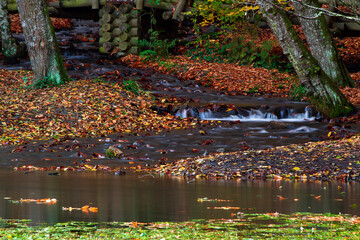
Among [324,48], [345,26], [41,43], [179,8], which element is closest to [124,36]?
[179,8]

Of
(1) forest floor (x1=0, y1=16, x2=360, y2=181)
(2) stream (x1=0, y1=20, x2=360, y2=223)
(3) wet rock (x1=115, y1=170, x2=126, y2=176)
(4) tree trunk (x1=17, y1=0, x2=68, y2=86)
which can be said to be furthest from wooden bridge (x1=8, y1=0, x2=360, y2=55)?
(3) wet rock (x1=115, y1=170, x2=126, y2=176)

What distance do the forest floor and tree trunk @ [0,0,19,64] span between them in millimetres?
2011

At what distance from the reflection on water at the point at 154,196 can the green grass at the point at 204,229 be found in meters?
0.25

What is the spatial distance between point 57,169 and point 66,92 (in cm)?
638

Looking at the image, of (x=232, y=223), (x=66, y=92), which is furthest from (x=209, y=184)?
(x=66, y=92)

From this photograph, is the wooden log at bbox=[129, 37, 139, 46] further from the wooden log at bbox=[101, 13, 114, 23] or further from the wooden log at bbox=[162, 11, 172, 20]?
the wooden log at bbox=[162, 11, 172, 20]

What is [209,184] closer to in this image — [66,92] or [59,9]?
[66,92]

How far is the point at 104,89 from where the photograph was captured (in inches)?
557

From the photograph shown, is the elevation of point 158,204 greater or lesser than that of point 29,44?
lesser

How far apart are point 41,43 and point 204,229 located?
12.1m

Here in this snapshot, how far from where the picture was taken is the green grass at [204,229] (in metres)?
3.16

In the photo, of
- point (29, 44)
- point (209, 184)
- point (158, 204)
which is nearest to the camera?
point (158, 204)

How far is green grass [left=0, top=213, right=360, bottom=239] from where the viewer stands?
316cm

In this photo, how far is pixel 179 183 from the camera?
6.19 meters
